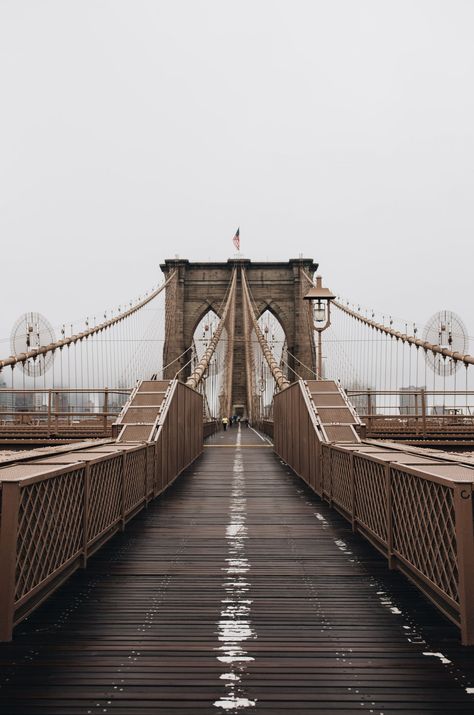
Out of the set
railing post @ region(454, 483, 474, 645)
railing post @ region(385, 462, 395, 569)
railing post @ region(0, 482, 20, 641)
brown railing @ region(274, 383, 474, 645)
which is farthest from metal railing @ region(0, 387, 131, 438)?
railing post @ region(454, 483, 474, 645)

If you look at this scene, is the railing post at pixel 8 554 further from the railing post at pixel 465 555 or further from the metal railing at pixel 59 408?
the metal railing at pixel 59 408

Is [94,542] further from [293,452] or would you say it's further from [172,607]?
[293,452]

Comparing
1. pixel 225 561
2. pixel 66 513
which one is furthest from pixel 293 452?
pixel 66 513

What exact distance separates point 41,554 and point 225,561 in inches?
82.3

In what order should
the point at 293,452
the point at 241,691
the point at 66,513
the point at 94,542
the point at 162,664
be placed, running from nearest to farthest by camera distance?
the point at 241,691
the point at 162,664
the point at 66,513
the point at 94,542
the point at 293,452

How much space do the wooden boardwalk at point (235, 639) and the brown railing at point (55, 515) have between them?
25 centimetres

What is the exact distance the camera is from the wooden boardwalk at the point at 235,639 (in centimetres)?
277

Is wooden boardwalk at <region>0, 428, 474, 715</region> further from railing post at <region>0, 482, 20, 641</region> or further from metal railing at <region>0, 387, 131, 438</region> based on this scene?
metal railing at <region>0, 387, 131, 438</region>

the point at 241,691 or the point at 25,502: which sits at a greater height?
the point at 25,502

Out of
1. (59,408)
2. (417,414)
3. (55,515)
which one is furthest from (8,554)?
(417,414)

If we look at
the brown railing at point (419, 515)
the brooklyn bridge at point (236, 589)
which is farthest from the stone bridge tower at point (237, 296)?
the brown railing at point (419, 515)

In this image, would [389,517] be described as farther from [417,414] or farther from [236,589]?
[417,414]

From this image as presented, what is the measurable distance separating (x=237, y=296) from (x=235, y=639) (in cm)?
5537

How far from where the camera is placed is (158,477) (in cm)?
935
